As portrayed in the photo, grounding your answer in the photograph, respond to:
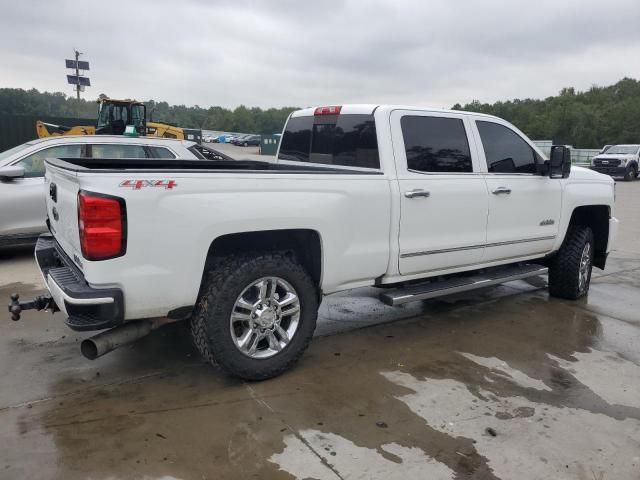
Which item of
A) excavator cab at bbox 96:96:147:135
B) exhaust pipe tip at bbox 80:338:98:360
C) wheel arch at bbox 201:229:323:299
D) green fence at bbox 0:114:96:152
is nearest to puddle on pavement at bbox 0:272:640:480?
exhaust pipe tip at bbox 80:338:98:360

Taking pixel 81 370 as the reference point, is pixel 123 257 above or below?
Answer: above

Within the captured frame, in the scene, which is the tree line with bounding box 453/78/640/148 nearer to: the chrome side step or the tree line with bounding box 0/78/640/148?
the tree line with bounding box 0/78/640/148

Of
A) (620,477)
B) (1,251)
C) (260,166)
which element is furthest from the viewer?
(1,251)

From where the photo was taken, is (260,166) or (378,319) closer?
(260,166)

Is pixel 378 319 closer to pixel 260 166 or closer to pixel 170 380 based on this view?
pixel 260 166

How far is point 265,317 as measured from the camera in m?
3.65

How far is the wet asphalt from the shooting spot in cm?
285

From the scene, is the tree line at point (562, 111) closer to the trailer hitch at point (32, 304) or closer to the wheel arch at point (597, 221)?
the wheel arch at point (597, 221)

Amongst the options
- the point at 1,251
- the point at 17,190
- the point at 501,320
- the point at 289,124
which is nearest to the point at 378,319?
the point at 501,320

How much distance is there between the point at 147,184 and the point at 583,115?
8731cm

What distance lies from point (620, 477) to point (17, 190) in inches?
277

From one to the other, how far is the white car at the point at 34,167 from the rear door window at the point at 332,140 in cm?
285

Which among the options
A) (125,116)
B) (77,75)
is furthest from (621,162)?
(77,75)

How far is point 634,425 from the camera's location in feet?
11.0
